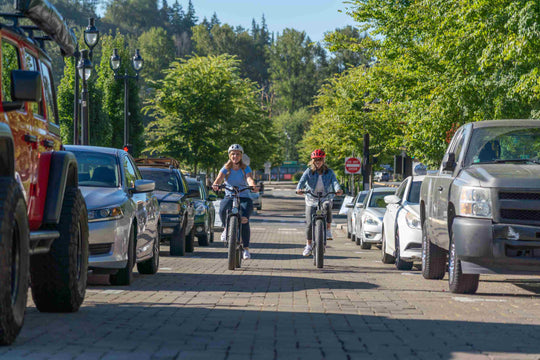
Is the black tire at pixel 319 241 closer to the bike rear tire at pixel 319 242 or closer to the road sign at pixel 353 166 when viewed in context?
the bike rear tire at pixel 319 242

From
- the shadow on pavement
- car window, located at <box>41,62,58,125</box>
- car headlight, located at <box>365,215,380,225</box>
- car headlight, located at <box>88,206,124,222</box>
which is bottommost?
car headlight, located at <box>365,215,380,225</box>

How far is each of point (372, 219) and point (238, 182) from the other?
302 inches

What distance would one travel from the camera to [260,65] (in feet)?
454

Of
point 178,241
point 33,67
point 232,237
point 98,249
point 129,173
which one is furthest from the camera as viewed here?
point 178,241

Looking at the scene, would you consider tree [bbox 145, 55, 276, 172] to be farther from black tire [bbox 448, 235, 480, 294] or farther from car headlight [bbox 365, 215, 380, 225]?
black tire [bbox 448, 235, 480, 294]

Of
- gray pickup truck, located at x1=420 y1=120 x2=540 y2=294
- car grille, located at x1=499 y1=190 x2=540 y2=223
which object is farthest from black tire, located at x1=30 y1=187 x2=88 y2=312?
car grille, located at x1=499 y1=190 x2=540 y2=223

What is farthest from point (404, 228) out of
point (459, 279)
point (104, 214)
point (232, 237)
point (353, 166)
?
point (353, 166)

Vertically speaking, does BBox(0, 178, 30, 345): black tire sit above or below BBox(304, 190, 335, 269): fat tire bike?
above

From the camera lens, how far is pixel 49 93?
795 centimetres

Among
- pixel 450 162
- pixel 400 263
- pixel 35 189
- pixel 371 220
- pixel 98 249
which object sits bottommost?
pixel 400 263

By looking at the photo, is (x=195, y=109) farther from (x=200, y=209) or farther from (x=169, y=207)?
(x=169, y=207)

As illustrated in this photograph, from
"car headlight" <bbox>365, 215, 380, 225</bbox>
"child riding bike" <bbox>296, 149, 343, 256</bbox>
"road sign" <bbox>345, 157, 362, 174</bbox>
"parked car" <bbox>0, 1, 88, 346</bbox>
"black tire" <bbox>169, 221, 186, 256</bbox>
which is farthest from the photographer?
"road sign" <bbox>345, 157, 362, 174</bbox>

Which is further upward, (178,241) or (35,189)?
(35,189)

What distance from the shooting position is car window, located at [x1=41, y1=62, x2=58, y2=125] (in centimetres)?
770
